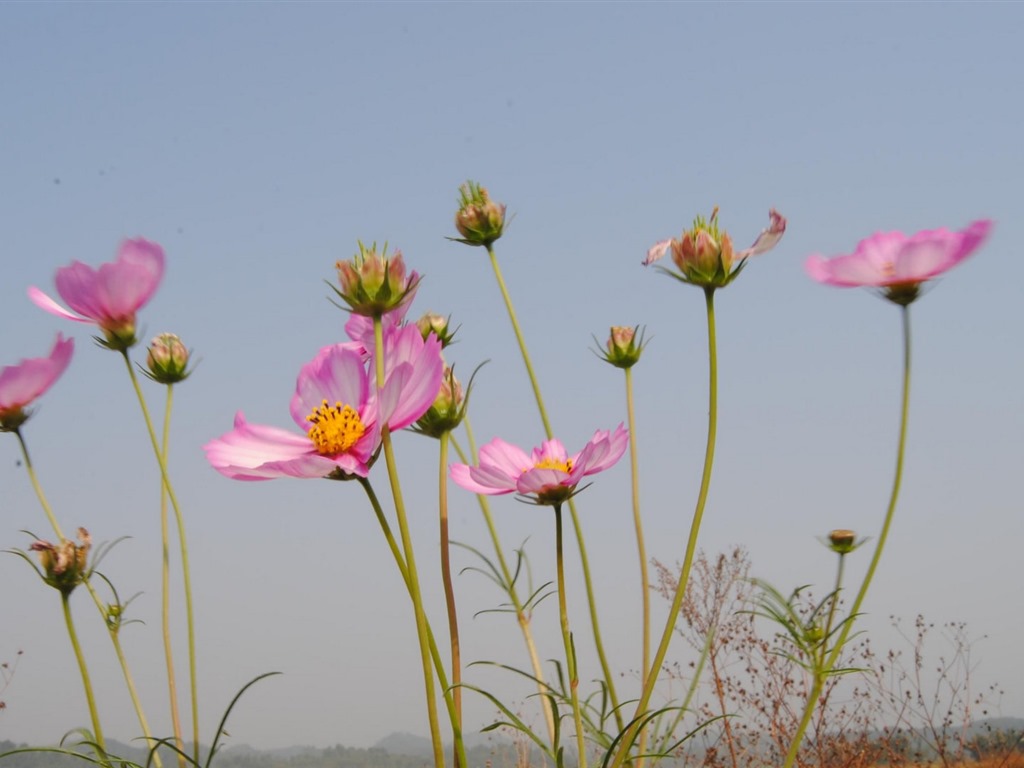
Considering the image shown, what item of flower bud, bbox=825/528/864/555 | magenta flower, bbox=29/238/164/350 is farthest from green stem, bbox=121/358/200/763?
flower bud, bbox=825/528/864/555

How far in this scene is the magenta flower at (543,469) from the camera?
4.03 ft

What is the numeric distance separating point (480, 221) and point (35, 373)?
0.71 meters

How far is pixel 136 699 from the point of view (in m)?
1.43

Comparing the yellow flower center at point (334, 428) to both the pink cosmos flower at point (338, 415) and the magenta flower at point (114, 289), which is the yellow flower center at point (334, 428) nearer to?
the pink cosmos flower at point (338, 415)

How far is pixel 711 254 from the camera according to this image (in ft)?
3.84

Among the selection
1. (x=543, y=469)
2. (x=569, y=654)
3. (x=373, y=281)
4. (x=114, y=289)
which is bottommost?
(x=569, y=654)

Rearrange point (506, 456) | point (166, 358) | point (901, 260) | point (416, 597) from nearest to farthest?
point (416, 597) → point (901, 260) → point (506, 456) → point (166, 358)

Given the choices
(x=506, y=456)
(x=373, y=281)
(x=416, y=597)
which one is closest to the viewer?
(x=416, y=597)

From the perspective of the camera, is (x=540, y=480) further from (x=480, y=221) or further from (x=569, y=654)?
(x=480, y=221)

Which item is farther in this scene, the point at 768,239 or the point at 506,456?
the point at 506,456

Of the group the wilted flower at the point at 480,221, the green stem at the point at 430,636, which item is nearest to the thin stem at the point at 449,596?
the green stem at the point at 430,636

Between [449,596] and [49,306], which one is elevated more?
[49,306]

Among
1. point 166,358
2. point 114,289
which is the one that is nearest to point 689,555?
Answer: point 114,289

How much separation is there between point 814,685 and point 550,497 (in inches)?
14.4
